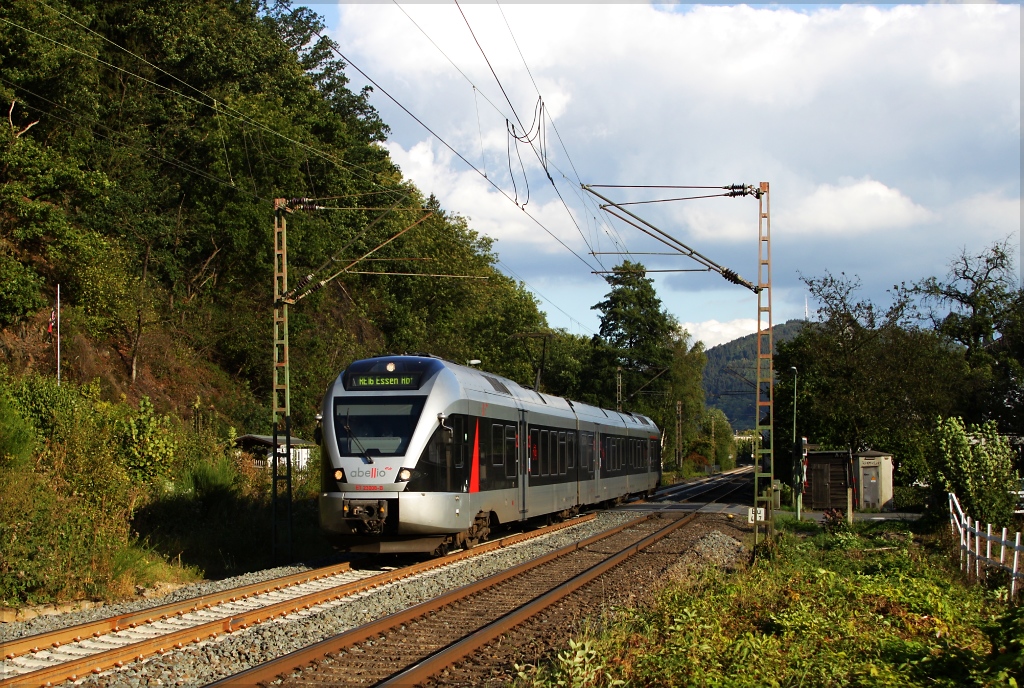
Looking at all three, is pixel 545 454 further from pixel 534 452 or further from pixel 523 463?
pixel 523 463

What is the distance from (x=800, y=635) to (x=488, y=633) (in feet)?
9.86

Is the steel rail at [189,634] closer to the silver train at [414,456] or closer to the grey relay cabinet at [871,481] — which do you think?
the silver train at [414,456]

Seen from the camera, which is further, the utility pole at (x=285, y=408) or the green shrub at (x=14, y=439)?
the utility pole at (x=285, y=408)

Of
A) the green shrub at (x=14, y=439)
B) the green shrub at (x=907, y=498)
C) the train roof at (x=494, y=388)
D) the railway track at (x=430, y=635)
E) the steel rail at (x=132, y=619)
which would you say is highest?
the train roof at (x=494, y=388)

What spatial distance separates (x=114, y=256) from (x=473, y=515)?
805 inches

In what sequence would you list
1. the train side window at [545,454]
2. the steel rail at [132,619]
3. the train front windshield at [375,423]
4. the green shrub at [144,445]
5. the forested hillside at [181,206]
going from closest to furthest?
the steel rail at [132,619], the train front windshield at [375,423], the green shrub at [144,445], the train side window at [545,454], the forested hillside at [181,206]

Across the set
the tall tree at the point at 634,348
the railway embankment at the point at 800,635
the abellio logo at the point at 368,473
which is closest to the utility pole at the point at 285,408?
the abellio logo at the point at 368,473

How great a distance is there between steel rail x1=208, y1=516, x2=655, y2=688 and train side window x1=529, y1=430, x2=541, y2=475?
5943 millimetres

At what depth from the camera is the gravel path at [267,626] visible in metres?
8.02

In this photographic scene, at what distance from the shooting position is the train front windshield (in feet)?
50.8

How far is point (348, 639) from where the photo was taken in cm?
936

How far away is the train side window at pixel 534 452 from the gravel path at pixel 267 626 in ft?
14.9

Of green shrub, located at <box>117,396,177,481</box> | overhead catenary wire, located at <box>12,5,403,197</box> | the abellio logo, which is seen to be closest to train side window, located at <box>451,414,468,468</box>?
the abellio logo

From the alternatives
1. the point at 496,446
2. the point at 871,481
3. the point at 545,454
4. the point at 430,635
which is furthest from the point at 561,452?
the point at 871,481
